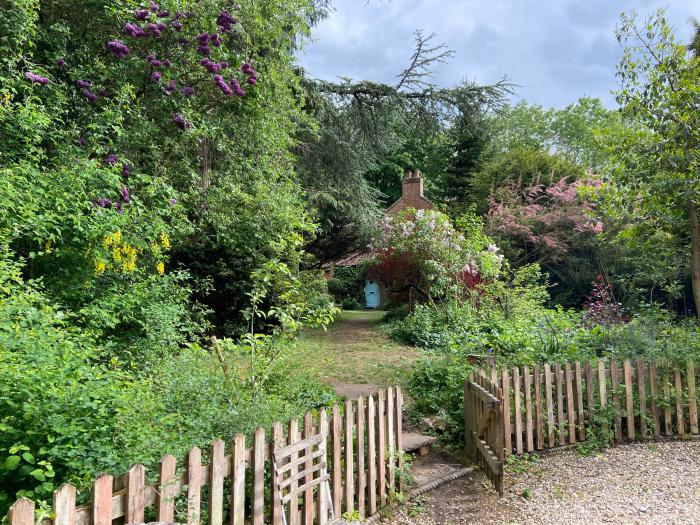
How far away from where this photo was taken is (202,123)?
727 cm

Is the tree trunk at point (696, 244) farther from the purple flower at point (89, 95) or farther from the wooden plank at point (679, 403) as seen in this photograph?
the purple flower at point (89, 95)

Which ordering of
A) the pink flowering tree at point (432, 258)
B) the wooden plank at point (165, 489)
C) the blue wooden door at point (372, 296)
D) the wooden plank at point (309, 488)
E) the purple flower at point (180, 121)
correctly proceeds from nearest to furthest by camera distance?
the wooden plank at point (165, 489) → the wooden plank at point (309, 488) → the purple flower at point (180, 121) → the pink flowering tree at point (432, 258) → the blue wooden door at point (372, 296)

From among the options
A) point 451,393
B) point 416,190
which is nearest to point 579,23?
point 451,393

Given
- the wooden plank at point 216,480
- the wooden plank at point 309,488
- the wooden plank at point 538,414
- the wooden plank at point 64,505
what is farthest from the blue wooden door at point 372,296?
the wooden plank at point 64,505

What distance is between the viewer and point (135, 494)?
196 centimetres

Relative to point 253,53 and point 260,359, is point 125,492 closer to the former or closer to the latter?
point 260,359

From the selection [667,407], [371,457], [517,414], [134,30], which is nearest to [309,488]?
[371,457]

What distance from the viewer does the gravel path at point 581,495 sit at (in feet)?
11.9

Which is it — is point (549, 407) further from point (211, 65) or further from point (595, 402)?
point (211, 65)

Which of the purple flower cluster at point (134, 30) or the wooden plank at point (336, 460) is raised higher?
the purple flower cluster at point (134, 30)

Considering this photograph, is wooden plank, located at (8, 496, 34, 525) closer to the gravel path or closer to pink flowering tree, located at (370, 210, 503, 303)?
the gravel path

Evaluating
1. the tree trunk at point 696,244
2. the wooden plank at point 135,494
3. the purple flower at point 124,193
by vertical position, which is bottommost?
the wooden plank at point 135,494

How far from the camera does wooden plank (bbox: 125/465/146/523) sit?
1.94m

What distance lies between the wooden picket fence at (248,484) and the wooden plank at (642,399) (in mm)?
2929
